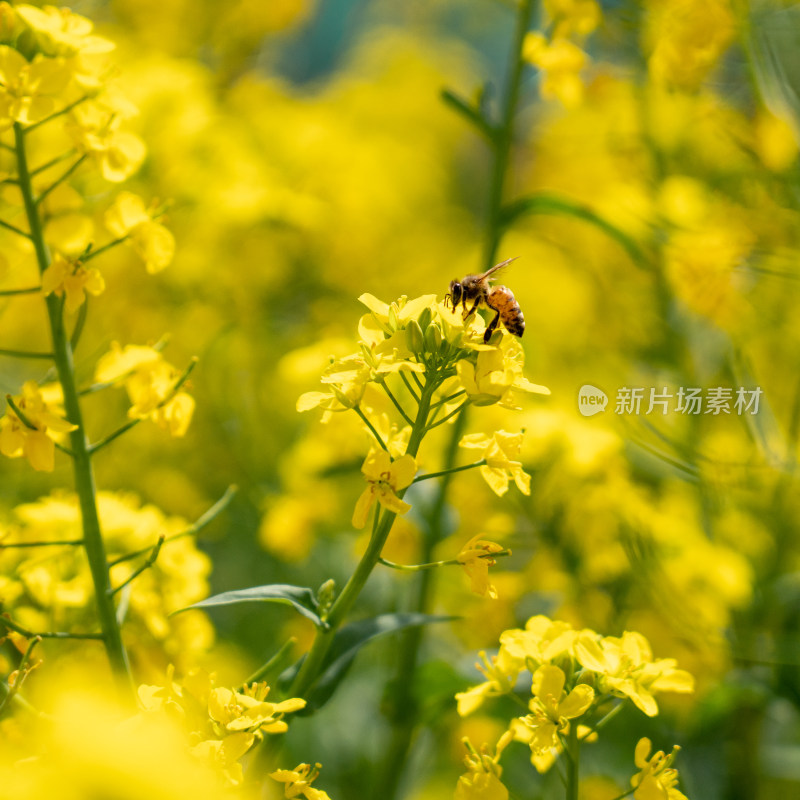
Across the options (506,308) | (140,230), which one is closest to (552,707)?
(506,308)

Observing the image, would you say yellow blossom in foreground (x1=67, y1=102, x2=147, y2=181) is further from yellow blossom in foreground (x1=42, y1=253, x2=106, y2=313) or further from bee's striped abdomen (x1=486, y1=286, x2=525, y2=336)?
bee's striped abdomen (x1=486, y1=286, x2=525, y2=336)

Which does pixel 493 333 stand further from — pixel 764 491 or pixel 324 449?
pixel 764 491

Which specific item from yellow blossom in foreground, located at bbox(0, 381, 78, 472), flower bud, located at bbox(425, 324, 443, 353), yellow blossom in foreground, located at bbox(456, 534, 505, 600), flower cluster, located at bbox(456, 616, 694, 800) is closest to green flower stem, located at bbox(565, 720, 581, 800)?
flower cluster, located at bbox(456, 616, 694, 800)

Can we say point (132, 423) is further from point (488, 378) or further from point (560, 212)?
point (560, 212)

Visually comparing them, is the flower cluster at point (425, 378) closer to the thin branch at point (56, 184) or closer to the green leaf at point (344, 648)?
the green leaf at point (344, 648)

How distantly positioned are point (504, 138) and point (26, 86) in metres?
0.39

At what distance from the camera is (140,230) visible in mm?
574

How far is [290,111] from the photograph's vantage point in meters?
1.77

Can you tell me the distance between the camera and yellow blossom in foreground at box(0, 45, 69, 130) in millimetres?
500

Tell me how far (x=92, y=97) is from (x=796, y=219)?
798 mm

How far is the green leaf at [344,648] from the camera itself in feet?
1.65

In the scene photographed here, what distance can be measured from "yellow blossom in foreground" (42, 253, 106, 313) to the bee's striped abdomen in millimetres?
253

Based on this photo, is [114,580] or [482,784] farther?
[114,580]

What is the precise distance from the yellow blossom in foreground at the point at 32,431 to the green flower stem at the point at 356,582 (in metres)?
0.18
